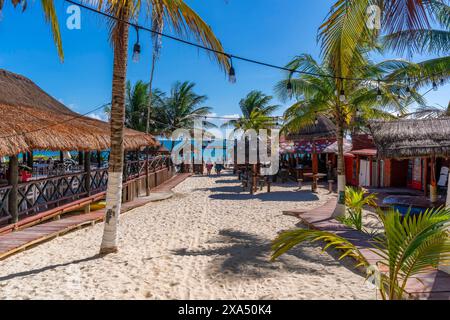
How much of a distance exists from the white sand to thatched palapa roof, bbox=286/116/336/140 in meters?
Answer: 8.63

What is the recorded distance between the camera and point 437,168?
12.7 meters

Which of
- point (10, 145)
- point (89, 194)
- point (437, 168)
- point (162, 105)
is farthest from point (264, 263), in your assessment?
point (162, 105)

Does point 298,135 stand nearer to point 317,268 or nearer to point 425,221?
point 317,268

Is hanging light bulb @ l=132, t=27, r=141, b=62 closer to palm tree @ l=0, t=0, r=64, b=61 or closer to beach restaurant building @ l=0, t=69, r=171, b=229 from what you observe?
palm tree @ l=0, t=0, r=64, b=61

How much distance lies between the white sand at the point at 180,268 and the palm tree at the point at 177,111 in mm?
20144

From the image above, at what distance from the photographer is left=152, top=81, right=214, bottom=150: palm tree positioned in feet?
92.3

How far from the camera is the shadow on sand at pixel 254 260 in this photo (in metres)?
4.96

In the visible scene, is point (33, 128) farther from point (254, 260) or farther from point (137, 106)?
point (137, 106)

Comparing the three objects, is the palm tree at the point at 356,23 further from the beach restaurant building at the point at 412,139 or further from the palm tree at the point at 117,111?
the palm tree at the point at 117,111

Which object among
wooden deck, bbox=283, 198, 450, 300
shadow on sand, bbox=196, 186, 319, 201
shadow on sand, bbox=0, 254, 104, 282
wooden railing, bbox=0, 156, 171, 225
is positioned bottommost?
shadow on sand, bbox=0, 254, 104, 282

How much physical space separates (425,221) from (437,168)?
12179 millimetres

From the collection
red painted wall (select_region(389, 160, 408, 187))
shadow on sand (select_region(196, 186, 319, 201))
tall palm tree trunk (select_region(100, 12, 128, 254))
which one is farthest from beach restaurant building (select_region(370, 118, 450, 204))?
tall palm tree trunk (select_region(100, 12, 128, 254))

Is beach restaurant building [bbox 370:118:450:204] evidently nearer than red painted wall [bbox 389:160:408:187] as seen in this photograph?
Yes
